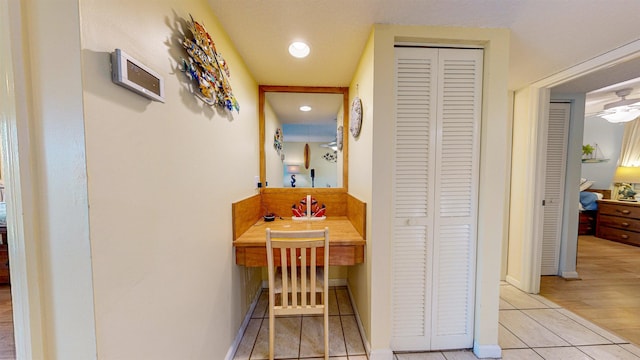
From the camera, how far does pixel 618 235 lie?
4262 millimetres

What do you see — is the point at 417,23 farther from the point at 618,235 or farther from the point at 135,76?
the point at 618,235

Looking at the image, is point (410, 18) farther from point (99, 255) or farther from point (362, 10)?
point (99, 255)

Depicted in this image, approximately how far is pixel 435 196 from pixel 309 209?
127 cm

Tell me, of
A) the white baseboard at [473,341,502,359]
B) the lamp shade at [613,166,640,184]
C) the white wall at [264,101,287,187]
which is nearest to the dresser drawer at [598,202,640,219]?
the lamp shade at [613,166,640,184]

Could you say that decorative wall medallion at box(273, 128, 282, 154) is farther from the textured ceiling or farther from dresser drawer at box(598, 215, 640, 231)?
dresser drawer at box(598, 215, 640, 231)

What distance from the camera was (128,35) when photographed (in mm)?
749

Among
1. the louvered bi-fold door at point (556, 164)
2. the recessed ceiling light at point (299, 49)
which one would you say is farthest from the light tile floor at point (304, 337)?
the louvered bi-fold door at point (556, 164)

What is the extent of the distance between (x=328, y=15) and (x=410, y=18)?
20.9 inches

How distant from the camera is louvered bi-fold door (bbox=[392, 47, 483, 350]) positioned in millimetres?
1623

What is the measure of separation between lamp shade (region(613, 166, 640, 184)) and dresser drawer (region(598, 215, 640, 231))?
77cm

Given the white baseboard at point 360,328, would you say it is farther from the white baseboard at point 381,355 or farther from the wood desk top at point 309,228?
the wood desk top at point 309,228

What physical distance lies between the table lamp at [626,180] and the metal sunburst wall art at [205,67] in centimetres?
716

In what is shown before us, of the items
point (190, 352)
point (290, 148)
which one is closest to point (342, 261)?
point (190, 352)

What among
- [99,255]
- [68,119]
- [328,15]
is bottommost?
[99,255]
